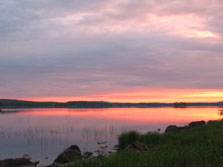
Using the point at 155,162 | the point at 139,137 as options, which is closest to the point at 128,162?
the point at 155,162

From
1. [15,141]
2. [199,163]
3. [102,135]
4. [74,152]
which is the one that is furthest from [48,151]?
[199,163]

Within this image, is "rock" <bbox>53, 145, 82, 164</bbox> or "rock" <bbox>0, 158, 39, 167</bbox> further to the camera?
"rock" <bbox>0, 158, 39, 167</bbox>

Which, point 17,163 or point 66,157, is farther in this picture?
point 17,163

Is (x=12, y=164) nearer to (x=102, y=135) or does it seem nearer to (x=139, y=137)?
(x=139, y=137)

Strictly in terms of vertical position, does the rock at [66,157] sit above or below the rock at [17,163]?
above

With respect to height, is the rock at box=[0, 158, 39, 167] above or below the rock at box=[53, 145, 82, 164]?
below

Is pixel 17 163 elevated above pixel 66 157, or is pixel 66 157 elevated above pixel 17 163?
pixel 66 157

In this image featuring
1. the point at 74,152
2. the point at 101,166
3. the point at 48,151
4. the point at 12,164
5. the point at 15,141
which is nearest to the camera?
the point at 101,166

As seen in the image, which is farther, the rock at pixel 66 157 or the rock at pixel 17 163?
the rock at pixel 17 163

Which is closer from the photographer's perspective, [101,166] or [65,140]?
[101,166]

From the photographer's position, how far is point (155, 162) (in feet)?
35.7

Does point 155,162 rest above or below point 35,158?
above

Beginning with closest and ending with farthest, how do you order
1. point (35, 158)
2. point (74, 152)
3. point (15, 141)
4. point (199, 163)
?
point (199, 163), point (74, 152), point (35, 158), point (15, 141)

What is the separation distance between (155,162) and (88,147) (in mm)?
19507
